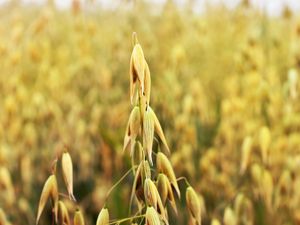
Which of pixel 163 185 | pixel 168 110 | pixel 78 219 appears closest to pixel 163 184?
pixel 163 185

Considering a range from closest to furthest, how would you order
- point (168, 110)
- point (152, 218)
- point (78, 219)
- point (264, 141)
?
point (152, 218)
point (78, 219)
point (264, 141)
point (168, 110)

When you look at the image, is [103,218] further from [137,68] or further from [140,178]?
[137,68]

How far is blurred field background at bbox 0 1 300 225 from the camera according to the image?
5.81ft

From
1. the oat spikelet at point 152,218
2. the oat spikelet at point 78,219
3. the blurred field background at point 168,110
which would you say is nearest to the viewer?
the oat spikelet at point 152,218

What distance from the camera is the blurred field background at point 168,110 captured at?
1770 millimetres

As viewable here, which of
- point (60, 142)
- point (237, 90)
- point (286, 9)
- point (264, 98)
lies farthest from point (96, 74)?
point (264, 98)

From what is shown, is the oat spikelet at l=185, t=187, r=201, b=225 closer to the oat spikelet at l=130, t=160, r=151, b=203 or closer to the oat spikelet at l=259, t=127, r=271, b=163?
the oat spikelet at l=130, t=160, r=151, b=203

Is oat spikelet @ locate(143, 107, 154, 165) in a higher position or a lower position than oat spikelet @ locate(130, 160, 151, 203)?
higher

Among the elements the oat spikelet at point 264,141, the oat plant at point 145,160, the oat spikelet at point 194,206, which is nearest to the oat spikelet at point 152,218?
the oat plant at point 145,160

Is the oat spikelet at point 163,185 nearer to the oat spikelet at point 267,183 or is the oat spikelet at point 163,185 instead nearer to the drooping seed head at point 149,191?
the drooping seed head at point 149,191

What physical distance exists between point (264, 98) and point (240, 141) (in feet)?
1.45

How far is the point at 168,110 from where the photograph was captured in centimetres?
183

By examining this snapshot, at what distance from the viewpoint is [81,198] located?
2.25 meters

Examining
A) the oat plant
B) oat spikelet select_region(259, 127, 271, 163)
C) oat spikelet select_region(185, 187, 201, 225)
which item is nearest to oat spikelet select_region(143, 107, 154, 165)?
the oat plant
